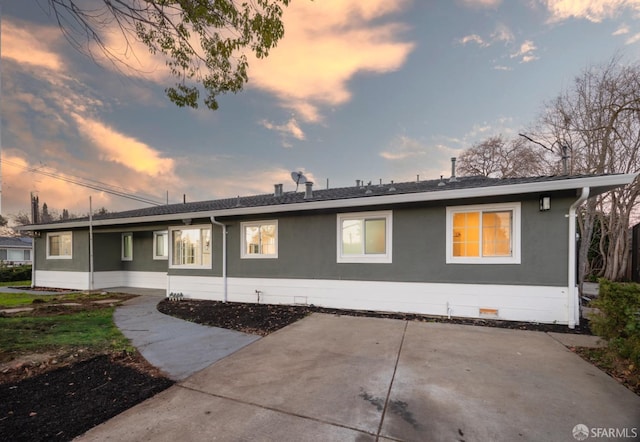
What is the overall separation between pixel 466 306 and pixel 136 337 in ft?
21.6

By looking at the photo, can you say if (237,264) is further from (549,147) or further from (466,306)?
(549,147)

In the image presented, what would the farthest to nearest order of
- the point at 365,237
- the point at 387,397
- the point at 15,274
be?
the point at 15,274
the point at 365,237
the point at 387,397

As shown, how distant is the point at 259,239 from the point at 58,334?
182 inches

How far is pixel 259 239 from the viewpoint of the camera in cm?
833

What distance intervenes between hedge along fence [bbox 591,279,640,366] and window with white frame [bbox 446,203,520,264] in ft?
5.87

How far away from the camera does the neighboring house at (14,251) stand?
88.3ft

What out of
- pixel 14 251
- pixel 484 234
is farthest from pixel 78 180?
pixel 484 234

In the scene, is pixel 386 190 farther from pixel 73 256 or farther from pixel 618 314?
pixel 73 256

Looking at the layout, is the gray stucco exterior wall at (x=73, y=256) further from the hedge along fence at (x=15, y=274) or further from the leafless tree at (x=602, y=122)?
the leafless tree at (x=602, y=122)

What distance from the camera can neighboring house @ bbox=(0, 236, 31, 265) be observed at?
1059 inches

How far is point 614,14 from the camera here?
330 inches

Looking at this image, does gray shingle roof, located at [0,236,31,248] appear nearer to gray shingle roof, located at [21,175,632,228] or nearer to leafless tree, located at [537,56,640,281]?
gray shingle roof, located at [21,175,632,228]

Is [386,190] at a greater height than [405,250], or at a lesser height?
greater

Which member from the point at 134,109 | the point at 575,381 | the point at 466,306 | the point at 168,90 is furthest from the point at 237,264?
the point at 134,109
